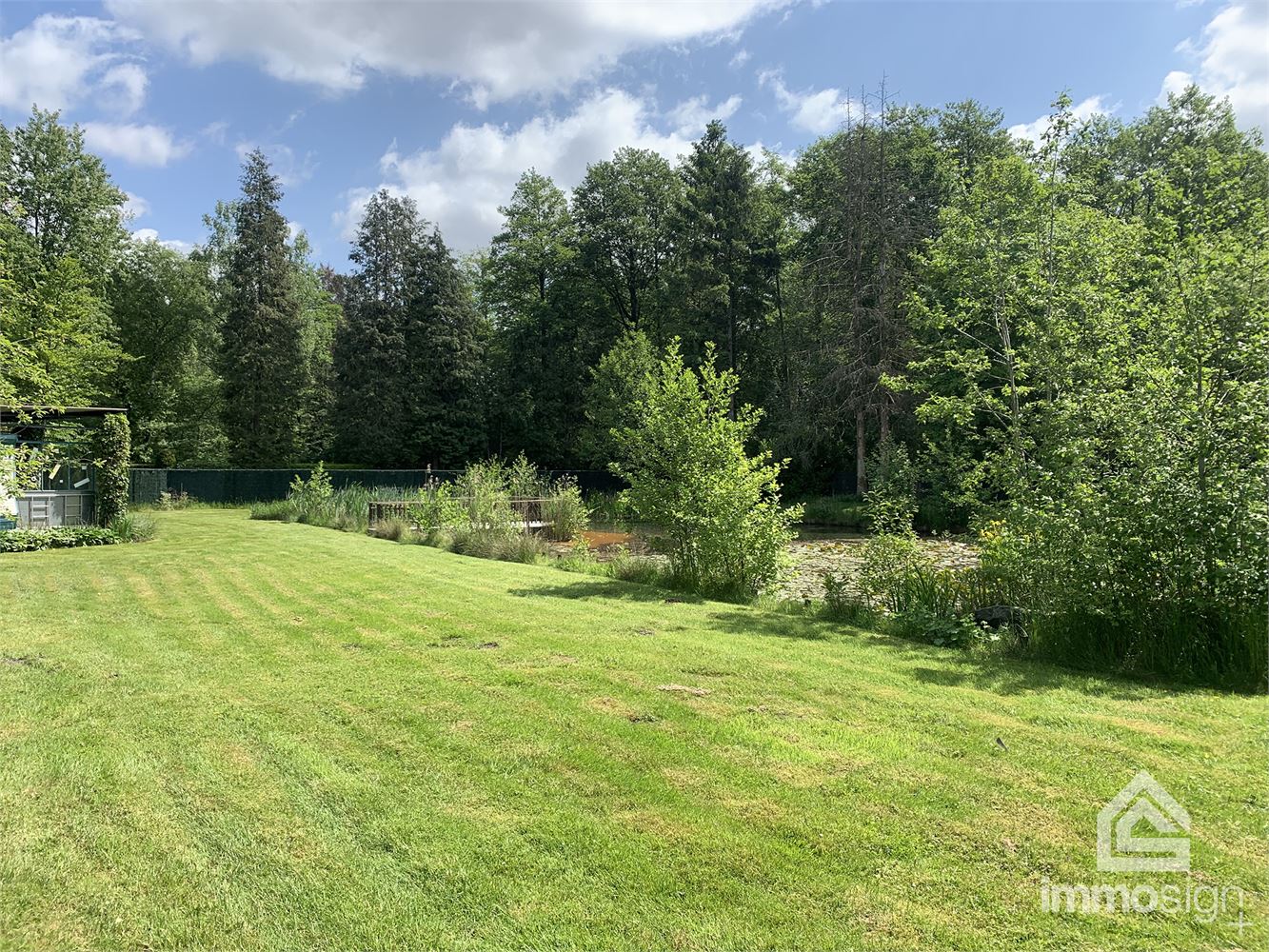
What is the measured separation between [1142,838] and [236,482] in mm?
29199

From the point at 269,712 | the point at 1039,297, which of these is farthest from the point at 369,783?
the point at 1039,297

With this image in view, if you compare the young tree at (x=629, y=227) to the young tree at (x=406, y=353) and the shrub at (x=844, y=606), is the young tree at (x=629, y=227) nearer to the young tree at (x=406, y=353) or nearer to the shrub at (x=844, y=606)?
the young tree at (x=406, y=353)

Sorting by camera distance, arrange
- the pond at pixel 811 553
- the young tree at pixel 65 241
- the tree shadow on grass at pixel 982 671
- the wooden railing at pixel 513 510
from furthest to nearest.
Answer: the young tree at pixel 65 241, the wooden railing at pixel 513 510, the pond at pixel 811 553, the tree shadow on grass at pixel 982 671

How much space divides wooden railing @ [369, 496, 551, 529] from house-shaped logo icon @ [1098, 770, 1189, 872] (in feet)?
45.1

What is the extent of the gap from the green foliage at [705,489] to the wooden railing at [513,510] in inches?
263

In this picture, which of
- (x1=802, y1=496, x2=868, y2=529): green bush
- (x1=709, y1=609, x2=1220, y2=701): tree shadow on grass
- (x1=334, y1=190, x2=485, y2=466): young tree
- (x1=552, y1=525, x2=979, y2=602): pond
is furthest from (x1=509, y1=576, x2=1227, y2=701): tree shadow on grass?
(x1=334, y1=190, x2=485, y2=466): young tree

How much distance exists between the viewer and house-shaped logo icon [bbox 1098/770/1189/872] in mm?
2598

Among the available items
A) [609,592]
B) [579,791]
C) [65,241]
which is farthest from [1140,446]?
[65,241]

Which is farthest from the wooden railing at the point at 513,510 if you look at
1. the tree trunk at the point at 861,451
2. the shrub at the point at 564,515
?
the tree trunk at the point at 861,451

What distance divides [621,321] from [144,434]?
24.2 metres

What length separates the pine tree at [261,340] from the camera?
109 feet

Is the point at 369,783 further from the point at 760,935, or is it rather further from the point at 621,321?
the point at 621,321

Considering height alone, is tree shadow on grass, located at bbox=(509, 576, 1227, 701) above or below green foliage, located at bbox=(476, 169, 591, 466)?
below

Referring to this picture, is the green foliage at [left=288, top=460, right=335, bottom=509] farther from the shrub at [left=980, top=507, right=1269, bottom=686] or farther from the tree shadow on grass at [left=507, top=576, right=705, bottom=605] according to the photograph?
the shrub at [left=980, top=507, right=1269, bottom=686]
